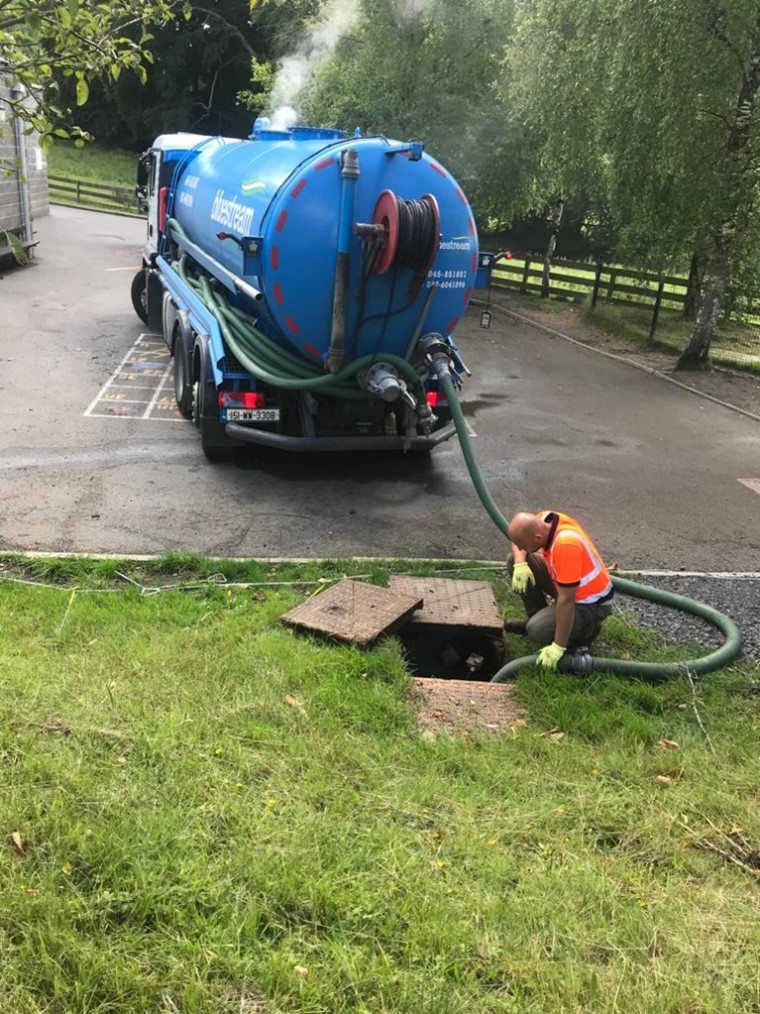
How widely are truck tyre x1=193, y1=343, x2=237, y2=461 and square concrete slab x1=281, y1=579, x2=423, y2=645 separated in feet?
9.83

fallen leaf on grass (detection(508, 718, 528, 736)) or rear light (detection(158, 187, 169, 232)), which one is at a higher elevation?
rear light (detection(158, 187, 169, 232))

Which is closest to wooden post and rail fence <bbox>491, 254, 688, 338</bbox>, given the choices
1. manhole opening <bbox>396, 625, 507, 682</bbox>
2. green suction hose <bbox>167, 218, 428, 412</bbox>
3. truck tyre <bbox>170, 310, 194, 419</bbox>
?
truck tyre <bbox>170, 310, 194, 419</bbox>

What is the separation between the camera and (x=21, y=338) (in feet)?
41.2

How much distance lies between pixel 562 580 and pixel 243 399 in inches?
156

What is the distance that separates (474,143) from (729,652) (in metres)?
16.2

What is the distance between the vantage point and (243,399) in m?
7.52

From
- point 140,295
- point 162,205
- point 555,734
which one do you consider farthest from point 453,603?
point 140,295

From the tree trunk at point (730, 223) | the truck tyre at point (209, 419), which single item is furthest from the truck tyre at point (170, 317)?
the tree trunk at point (730, 223)

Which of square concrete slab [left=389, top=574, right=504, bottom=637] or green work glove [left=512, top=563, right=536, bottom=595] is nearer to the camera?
green work glove [left=512, top=563, right=536, bottom=595]

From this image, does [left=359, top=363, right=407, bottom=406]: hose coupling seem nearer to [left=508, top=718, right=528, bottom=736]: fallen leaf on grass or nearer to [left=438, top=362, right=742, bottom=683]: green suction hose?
[left=438, top=362, right=742, bottom=683]: green suction hose

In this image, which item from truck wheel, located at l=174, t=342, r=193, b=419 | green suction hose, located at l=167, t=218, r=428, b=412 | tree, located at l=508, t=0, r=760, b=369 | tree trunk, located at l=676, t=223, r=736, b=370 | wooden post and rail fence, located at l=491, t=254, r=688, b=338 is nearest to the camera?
green suction hose, located at l=167, t=218, r=428, b=412

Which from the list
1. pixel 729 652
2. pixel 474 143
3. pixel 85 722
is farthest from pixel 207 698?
pixel 474 143

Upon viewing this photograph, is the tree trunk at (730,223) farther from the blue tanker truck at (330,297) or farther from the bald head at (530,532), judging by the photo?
the bald head at (530,532)

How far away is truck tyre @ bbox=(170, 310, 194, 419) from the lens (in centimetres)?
897
